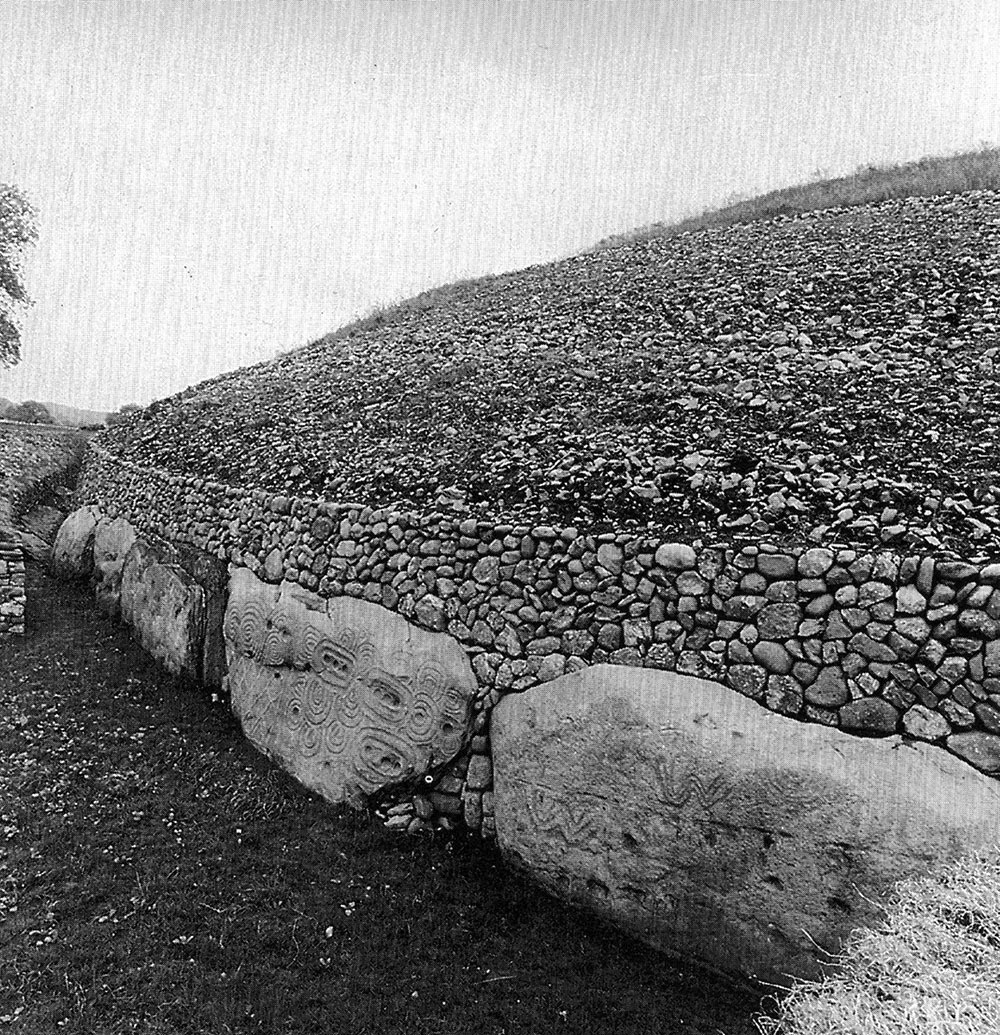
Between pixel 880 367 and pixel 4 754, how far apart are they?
11301mm

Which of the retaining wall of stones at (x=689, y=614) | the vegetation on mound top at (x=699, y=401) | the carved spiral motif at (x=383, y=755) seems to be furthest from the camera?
the carved spiral motif at (x=383, y=755)

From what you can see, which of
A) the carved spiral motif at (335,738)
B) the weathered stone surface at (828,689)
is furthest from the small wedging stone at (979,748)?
the carved spiral motif at (335,738)

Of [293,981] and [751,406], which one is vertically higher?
[751,406]

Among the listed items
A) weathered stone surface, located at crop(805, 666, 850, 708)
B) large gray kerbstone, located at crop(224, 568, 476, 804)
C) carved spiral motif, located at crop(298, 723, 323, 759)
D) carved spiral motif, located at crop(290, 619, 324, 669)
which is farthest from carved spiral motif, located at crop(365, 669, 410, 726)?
weathered stone surface, located at crop(805, 666, 850, 708)

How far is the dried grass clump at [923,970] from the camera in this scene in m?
3.93

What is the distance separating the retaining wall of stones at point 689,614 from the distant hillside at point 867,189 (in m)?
13.0

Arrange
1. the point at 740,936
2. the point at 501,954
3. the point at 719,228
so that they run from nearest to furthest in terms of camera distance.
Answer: the point at 740,936 < the point at 501,954 < the point at 719,228

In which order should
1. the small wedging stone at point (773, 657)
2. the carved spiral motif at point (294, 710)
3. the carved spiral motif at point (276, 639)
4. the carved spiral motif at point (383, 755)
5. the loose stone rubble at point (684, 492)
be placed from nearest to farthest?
the loose stone rubble at point (684, 492) < the small wedging stone at point (773, 657) < the carved spiral motif at point (383, 755) < the carved spiral motif at point (294, 710) < the carved spiral motif at point (276, 639)

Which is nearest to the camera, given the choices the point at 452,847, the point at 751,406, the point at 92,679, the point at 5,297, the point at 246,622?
the point at 452,847

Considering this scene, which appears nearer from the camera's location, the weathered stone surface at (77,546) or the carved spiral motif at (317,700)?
the carved spiral motif at (317,700)

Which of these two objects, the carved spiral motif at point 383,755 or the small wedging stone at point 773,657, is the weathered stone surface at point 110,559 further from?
the small wedging stone at point 773,657

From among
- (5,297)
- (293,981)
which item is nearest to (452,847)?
(293,981)

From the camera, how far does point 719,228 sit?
18.8 m

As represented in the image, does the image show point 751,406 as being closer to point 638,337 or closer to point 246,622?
point 638,337
